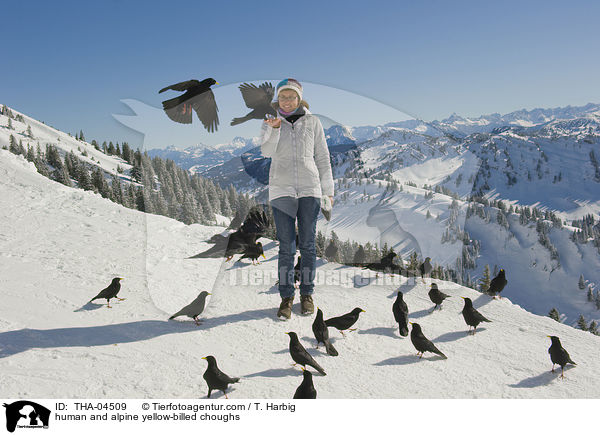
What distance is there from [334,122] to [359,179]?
1319 mm

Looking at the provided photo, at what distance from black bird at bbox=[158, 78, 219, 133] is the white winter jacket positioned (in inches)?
62.9

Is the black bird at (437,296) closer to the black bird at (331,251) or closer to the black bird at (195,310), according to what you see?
the black bird at (331,251)

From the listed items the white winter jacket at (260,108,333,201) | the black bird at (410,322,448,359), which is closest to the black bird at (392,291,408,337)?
the black bird at (410,322,448,359)

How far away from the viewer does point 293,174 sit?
197 inches

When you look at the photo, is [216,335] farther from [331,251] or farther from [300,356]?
[331,251]

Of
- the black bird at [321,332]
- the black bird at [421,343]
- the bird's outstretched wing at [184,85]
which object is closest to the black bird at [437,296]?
the black bird at [421,343]

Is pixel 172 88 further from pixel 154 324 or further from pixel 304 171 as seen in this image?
pixel 154 324

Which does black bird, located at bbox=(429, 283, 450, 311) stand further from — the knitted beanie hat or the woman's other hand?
the knitted beanie hat

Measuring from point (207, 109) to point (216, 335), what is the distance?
4.00m

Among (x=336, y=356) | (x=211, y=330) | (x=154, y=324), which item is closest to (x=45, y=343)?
(x=154, y=324)

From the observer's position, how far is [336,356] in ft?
13.9

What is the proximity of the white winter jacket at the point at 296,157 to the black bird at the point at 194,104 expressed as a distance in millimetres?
1597

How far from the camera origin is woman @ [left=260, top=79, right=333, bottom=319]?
487 centimetres

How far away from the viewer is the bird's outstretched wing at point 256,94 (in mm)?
5980
